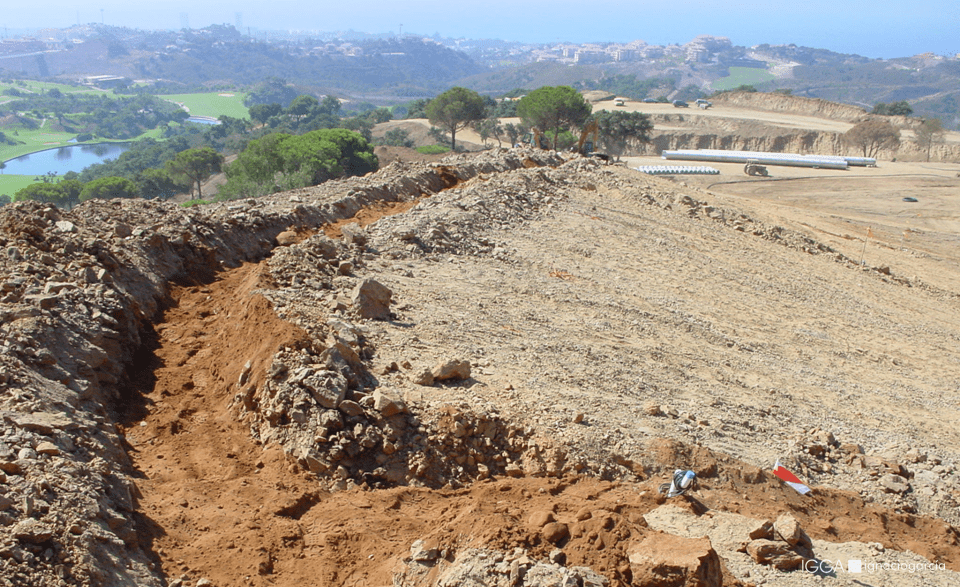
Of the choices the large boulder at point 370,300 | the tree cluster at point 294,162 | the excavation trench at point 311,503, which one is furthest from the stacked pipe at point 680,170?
the excavation trench at point 311,503

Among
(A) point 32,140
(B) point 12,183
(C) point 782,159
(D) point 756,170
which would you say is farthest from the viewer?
(A) point 32,140

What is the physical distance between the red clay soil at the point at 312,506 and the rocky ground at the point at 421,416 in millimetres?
33

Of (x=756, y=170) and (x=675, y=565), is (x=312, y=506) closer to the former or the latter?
(x=675, y=565)

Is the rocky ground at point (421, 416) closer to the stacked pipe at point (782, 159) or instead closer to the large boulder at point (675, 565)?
the large boulder at point (675, 565)

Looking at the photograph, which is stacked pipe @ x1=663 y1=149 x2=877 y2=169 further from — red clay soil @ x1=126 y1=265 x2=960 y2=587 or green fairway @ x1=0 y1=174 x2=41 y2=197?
green fairway @ x1=0 y1=174 x2=41 y2=197

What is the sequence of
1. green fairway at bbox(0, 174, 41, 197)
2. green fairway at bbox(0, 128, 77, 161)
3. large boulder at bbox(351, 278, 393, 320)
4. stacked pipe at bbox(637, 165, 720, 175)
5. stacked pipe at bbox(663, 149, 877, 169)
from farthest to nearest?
green fairway at bbox(0, 128, 77, 161) → green fairway at bbox(0, 174, 41, 197) → stacked pipe at bbox(663, 149, 877, 169) → stacked pipe at bbox(637, 165, 720, 175) → large boulder at bbox(351, 278, 393, 320)

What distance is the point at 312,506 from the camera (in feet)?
22.6

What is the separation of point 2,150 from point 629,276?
147114 mm

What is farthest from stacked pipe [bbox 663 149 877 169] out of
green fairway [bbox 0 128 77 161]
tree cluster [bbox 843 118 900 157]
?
green fairway [bbox 0 128 77 161]

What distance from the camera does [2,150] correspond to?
12388 centimetres

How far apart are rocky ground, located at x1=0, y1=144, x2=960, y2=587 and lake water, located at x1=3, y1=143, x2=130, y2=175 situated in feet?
376

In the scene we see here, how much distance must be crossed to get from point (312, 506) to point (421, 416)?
1717 mm

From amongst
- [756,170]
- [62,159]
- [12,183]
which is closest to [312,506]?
[756,170]

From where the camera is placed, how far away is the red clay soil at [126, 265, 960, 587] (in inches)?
230
